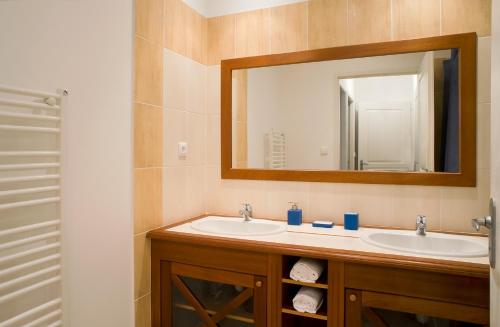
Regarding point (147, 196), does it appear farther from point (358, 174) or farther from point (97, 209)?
point (358, 174)

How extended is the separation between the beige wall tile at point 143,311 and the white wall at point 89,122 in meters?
0.04

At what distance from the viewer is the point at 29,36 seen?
1178mm

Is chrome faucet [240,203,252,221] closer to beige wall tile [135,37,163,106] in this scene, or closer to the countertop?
the countertop

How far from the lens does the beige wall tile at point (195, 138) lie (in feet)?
6.75

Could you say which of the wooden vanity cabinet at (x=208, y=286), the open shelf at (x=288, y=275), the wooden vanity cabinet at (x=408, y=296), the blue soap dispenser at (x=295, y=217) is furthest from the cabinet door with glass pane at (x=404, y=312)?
the blue soap dispenser at (x=295, y=217)

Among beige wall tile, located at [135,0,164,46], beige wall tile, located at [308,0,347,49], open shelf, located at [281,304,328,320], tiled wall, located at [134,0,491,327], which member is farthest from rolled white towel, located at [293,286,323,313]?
beige wall tile, located at [135,0,164,46]

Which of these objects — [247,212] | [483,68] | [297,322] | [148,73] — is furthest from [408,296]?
[148,73]

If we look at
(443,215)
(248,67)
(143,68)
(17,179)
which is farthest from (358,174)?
(17,179)

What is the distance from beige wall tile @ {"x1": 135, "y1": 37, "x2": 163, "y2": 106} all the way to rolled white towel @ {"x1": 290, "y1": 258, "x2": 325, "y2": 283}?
3.60ft

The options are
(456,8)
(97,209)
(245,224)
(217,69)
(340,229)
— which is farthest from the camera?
(217,69)

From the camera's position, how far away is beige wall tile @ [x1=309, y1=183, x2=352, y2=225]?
6.13 feet

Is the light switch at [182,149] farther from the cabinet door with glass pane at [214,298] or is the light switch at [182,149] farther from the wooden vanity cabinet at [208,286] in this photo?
the cabinet door with glass pane at [214,298]

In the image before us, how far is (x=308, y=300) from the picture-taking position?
1.40 metres

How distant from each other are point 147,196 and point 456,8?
181cm
